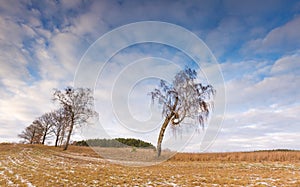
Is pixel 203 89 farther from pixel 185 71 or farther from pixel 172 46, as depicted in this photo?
pixel 172 46

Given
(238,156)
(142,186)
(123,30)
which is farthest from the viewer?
(238,156)

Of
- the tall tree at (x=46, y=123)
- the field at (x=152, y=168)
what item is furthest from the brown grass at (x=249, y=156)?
the tall tree at (x=46, y=123)

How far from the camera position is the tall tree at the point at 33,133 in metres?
53.1

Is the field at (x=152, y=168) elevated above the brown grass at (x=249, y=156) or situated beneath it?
situated beneath

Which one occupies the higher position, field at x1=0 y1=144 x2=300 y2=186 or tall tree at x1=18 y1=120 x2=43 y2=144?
tall tree at x1=18 y1=120 x2=43 y2=144

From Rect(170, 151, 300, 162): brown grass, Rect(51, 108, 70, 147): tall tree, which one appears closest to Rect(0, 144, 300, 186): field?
Rect(170, 151, 300, 162): brown grass

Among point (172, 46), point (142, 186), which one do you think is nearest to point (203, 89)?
point (172, 46)

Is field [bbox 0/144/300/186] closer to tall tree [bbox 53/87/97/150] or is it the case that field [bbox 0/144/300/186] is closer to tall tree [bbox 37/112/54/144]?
tall tree [bbox 53/87/97/150]

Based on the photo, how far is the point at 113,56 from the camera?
776 inches

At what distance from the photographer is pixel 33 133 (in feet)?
184

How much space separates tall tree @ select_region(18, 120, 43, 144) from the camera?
53134mm

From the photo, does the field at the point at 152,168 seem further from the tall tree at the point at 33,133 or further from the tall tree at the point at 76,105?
the tall tree at the point at 33,133

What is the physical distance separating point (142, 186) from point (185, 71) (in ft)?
60.6

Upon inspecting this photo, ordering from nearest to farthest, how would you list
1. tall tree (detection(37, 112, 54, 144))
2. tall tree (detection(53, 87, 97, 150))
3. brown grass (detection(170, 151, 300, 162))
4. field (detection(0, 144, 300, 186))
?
field (detection(0, 144, 300, 186)) → brown grass (detection(170, 151, 300, 162)) → tall tree (detection(53, 87, 97, 150)) → tall tree (detection(37, 112, 54, 144))
